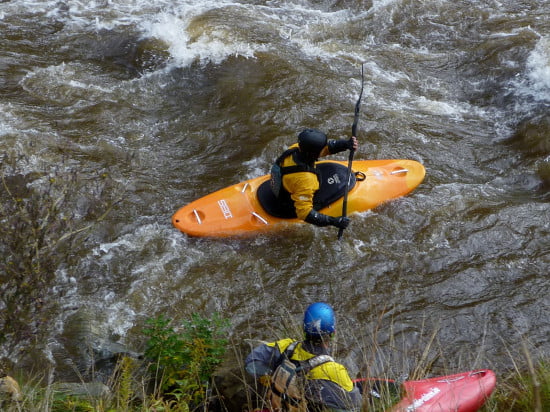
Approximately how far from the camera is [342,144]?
5242 mm

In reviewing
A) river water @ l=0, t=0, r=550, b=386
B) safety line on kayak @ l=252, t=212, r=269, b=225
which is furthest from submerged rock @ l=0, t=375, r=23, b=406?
safety line on kayak @ l=252, t=212, r=269, b=225

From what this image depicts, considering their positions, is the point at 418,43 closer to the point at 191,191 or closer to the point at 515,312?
the point at 191,191

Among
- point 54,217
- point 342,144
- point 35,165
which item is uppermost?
point 54,217

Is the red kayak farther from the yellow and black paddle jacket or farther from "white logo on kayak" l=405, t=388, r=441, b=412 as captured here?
the yellow and black paddle jacket

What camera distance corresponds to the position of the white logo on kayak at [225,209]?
564 cm

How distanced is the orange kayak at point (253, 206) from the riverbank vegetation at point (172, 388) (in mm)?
2027

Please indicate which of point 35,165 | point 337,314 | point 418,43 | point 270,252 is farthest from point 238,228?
point 418,43

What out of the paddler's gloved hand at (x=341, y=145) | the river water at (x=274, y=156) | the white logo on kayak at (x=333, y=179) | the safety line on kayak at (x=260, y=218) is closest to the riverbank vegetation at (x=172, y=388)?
the river water at (x=274, y=156)

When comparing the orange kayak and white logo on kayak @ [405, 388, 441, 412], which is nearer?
white logo on kayak @ [405, 388, 441, 412]

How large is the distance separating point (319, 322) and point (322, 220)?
7.06 ft

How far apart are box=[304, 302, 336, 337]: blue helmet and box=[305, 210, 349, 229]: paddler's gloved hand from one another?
2.00 metres

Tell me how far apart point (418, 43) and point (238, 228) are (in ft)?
15.7

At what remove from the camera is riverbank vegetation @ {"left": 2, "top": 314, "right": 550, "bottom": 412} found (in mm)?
2943

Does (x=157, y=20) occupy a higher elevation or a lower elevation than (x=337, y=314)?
higher
